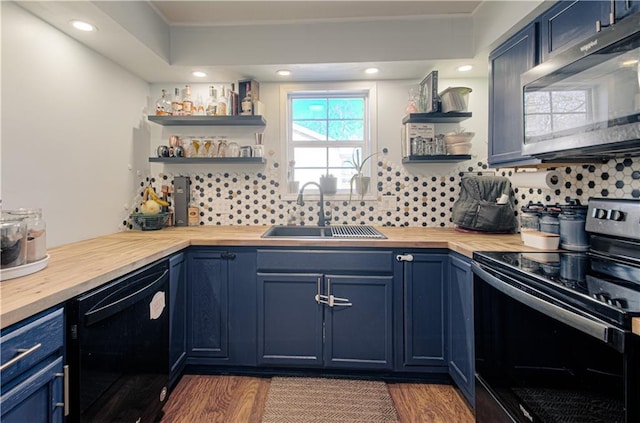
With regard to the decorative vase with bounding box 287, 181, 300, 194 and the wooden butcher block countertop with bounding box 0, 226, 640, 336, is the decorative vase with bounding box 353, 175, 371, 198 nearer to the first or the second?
the wooden butcher block countertop with bounding box 0, 226, 640, 336

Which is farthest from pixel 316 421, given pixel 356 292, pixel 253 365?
pixel 356 292

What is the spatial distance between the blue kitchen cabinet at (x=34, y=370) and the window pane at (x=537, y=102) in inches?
78.3

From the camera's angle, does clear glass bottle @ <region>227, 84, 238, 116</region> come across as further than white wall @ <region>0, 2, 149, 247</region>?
Yes

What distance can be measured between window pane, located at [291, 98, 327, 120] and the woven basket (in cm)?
135

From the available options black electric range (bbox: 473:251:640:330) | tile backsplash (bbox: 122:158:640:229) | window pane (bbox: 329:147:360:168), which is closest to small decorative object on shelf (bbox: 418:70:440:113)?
tile backsplash (bbox: 122:158:640:229)

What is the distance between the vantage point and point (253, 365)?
6.60 feet

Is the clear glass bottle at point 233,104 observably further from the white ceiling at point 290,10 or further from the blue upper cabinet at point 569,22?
the blue upper cabinet at point 569,22

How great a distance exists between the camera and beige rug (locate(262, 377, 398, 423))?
1683 mm

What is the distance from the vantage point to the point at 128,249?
5.49ft

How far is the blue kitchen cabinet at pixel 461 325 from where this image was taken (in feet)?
5.45

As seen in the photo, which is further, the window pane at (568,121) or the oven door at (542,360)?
the window pane at (568,121)

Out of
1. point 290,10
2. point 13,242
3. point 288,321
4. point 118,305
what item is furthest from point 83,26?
point 288,321

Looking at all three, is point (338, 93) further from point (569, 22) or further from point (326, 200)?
point (569, 22)

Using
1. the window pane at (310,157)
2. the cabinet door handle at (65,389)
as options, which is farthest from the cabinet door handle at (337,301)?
the cabinet door handle at (65,389)
